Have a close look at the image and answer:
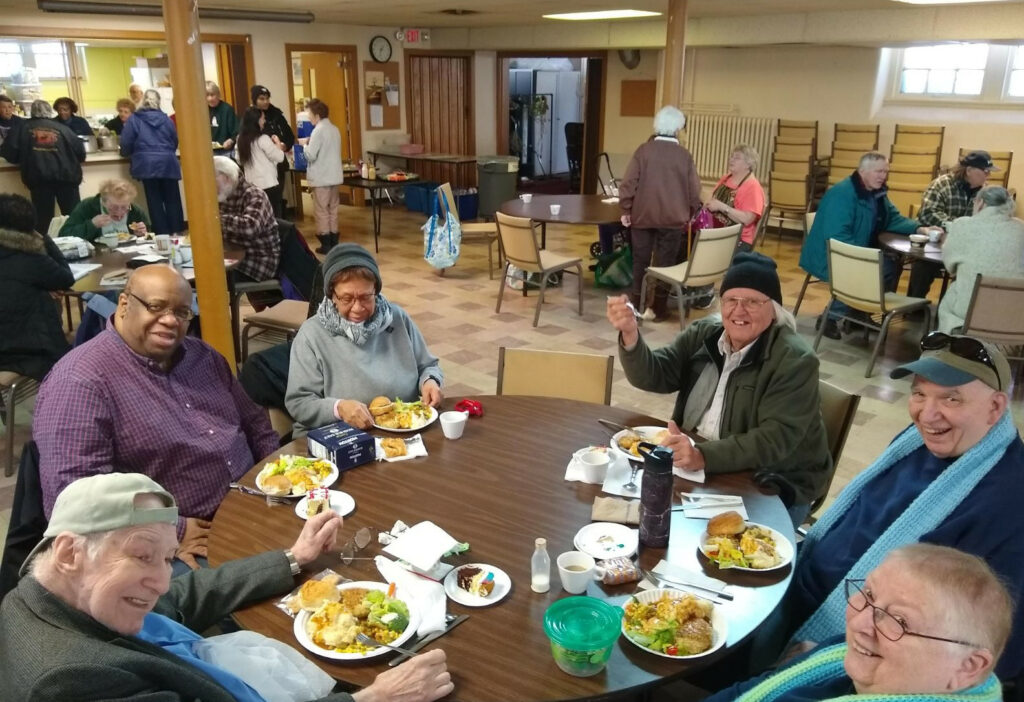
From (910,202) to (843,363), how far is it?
443 centimetres

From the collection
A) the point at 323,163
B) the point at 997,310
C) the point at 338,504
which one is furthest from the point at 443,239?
the point at 338,504

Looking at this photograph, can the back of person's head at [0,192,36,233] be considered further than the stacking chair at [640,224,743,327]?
No

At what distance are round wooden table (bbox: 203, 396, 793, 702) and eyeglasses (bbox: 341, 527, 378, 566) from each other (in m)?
0.02

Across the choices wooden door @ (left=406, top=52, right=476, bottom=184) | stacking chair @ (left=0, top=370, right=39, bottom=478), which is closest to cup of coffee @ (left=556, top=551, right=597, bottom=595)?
stacking chair @ (left=0, top=370, right=39, bottom=478)

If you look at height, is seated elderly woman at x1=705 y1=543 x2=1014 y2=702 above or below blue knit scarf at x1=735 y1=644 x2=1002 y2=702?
above

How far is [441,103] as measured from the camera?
12.3 meters

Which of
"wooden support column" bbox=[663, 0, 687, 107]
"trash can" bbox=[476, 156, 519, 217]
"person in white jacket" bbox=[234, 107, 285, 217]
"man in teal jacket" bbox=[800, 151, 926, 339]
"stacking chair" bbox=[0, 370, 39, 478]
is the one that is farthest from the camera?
"trash can" bbox=[476, 156, 519, 217]

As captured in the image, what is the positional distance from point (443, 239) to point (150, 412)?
17.8ft

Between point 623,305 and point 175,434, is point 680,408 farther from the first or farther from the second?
point 175,434

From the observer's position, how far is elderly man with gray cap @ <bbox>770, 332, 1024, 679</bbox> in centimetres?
176

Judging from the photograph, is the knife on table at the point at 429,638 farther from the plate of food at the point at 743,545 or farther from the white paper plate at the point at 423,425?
the white paper plate at the point at 423,425

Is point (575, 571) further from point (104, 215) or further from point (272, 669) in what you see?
point (104, 215)

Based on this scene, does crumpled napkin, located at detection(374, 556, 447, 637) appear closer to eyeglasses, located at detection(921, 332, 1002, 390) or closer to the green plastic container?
the green plastic container

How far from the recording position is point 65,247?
4.83m
